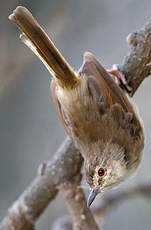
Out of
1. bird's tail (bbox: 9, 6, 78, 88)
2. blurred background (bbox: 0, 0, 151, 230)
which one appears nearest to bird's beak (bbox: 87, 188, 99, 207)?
bird's tail (bbox: 9, 6, 78, 88)

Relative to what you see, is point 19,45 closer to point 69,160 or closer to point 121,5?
point 121,5

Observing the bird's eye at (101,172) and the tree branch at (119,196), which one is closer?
the bird's eye at (101,172)

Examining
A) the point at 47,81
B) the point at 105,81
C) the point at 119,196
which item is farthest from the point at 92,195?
the point at 47,81

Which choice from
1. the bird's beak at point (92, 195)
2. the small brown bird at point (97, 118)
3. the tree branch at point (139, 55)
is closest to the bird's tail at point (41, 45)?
the small brown bird at point (97, 118)

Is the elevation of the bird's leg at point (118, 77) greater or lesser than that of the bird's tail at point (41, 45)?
lesser

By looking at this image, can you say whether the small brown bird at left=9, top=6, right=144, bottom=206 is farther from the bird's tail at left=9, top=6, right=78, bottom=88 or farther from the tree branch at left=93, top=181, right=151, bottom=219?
the tree branch at left=93, top=181, right=151, bottom=219

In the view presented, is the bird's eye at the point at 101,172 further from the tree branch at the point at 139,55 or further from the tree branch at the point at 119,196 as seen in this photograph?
the tree branch at the point at 119,196

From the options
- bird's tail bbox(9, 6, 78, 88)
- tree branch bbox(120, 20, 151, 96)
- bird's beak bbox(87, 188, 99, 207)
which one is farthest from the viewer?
bird's beak bbox(87, 188, 99, 207)
